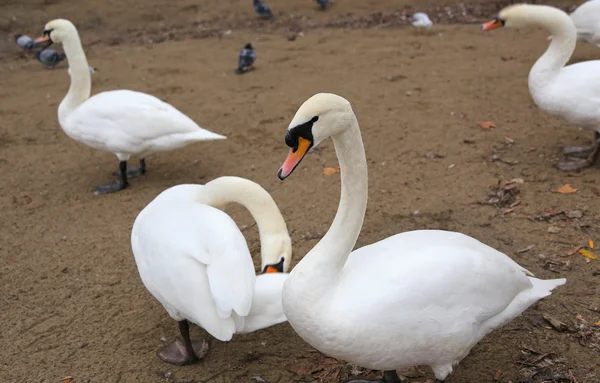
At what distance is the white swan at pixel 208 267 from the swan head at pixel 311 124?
0.75m

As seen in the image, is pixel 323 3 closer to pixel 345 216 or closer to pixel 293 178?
pixel 293 178

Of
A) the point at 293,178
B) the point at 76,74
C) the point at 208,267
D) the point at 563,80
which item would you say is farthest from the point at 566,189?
the point at 76,74

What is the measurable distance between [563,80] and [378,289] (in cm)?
303

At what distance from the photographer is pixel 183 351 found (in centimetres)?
321

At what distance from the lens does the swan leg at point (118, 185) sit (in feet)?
17.1

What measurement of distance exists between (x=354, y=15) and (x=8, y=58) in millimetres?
5421

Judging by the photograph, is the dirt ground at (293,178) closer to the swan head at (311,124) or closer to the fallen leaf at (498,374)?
the fallen leaf at (498,374)

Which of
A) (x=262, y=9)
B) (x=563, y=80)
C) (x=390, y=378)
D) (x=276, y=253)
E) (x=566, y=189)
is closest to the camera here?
(x=390, y=378)

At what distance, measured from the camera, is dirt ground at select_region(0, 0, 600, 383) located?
3164mm

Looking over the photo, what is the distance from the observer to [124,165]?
17.2 feet

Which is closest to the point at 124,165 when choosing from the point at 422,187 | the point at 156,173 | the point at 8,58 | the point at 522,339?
the point at 156,173

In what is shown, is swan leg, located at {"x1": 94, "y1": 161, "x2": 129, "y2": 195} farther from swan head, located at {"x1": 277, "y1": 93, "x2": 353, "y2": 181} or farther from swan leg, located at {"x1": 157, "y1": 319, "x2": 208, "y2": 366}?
swan head, located at {"x1": 277, "y1": 93, "x2": 353, "y2": 181}

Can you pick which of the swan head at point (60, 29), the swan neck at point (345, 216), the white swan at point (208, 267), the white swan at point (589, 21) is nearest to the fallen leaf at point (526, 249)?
the white swan at point (208, 267)

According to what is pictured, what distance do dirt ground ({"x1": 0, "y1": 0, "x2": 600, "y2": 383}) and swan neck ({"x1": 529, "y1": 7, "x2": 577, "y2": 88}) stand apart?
68 cm
